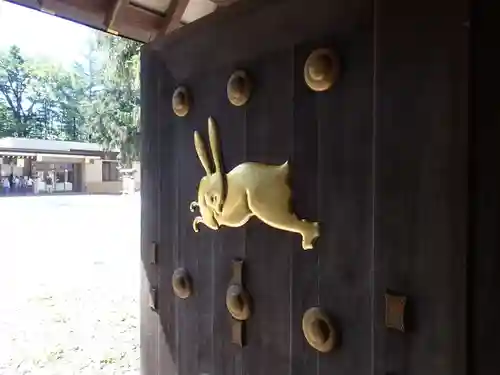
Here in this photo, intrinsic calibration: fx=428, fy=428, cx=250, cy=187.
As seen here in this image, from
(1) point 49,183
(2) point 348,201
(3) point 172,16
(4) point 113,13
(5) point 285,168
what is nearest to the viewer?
(2) point 348,201

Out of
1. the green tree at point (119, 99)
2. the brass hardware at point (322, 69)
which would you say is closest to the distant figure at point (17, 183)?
the green tree at point (119, 99)

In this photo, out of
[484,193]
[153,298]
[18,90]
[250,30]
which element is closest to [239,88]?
[250,30]

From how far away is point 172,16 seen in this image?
165 cm

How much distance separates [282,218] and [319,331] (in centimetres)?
23

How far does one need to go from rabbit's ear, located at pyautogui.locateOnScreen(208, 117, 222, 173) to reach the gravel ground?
5.74ft

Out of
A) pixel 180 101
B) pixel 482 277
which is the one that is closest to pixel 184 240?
pixel 180 101

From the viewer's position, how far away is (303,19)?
853 mm

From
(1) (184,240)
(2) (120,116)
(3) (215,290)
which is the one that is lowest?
(3) (215,290)

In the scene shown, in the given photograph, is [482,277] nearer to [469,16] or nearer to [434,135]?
[434,135]

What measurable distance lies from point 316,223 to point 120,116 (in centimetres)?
616

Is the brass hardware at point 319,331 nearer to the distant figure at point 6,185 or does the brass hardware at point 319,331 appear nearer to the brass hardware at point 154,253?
the brass hardware at point 154,253

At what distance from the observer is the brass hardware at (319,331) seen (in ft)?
2.61

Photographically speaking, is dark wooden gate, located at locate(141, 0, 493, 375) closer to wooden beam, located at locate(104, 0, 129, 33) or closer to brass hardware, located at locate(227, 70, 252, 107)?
brass hardware, located at locate(227, 70, 252, 107)

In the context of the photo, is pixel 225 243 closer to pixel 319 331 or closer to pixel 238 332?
pixel 238 332
